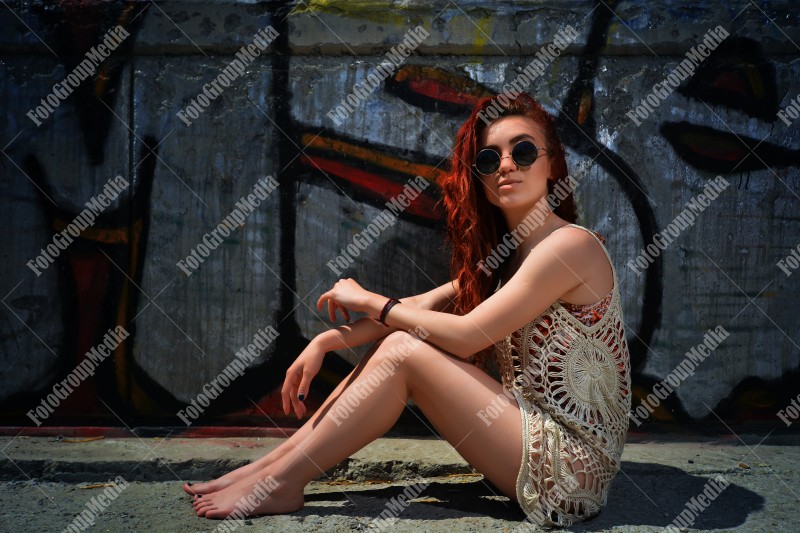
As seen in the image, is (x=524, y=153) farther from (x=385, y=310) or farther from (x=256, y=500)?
(x=256, y=500)

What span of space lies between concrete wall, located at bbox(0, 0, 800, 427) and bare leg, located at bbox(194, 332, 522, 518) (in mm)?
977

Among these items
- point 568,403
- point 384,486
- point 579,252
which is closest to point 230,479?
point 384,486

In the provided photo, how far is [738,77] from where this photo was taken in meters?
3.37

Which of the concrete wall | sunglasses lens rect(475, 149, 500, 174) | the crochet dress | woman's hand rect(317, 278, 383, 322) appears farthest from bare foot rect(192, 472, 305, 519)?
sunglasses lens rect(475, 149, 500, 174)

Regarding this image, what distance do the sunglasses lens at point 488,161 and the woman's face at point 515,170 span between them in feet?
0.07

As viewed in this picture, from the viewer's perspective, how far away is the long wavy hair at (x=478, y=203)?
273 centimetres

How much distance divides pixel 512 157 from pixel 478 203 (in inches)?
12.1

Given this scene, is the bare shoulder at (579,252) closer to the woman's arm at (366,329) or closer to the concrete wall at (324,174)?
the woman's arm at (366,329)

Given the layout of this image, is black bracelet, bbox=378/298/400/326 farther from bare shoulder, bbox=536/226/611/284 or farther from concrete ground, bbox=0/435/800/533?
concrete ground, bbox=0/435/800/533

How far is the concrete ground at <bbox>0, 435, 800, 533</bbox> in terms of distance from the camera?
2.50 meters

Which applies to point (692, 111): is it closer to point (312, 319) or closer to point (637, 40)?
point (637, 40)

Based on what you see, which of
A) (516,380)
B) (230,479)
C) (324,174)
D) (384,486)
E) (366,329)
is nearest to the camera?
(516,380)

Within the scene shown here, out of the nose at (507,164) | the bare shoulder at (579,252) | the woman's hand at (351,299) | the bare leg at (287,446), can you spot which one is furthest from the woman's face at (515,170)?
the bare leg at (287,446)

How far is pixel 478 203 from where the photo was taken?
2.83m
